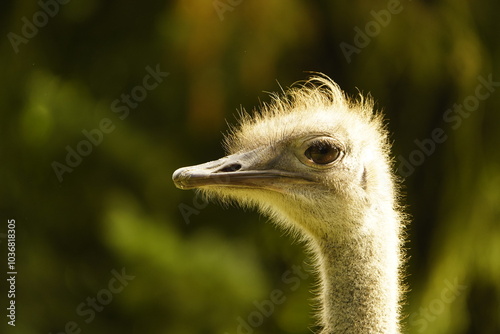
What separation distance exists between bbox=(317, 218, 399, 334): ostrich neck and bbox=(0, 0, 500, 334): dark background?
5.90ft

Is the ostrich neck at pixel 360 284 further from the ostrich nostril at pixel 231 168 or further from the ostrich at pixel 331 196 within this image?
the ostrich nostril at pixel 231 168

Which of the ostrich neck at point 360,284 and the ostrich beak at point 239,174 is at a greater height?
the ostrich beak at point 239,174

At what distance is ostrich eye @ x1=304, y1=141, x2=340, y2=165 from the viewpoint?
2768mm

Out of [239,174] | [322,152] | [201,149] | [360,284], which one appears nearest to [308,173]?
[322,152]

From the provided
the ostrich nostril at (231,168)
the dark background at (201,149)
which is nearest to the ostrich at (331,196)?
the ostrich nostril at (231,168)

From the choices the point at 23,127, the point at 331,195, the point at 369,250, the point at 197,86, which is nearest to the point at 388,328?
the point at 369,250

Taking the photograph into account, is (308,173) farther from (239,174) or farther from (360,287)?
(360,287)

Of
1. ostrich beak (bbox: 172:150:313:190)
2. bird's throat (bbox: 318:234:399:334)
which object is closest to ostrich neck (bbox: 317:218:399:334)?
bird's throat (bbox: 318:234:399:334)

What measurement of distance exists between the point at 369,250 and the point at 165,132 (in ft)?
7.75

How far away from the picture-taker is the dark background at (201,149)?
4508mm

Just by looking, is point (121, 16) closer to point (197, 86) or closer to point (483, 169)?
point (197, 86)

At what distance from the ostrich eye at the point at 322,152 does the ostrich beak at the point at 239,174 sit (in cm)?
7

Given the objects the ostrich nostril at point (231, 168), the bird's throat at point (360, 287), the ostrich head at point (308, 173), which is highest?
the ostrich nostril at point (231, 168)

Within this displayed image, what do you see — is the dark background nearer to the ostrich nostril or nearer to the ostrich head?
the ostrich head
